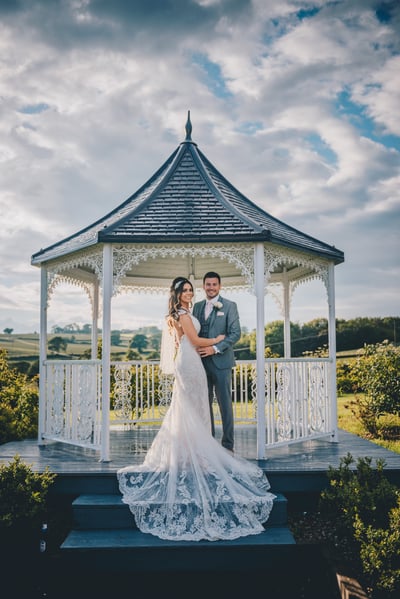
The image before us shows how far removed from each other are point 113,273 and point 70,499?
307 centimetres

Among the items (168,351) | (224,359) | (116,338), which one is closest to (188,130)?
(168,351)

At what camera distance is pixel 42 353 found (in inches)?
→ 338

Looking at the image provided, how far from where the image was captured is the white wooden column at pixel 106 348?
6.96 metres

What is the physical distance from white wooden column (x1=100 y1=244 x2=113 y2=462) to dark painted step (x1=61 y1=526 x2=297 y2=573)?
191 centimetres

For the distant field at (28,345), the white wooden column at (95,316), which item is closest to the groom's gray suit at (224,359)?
the white wooden column at (95,316)

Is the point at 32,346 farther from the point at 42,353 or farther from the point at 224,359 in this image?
the point at 224,359

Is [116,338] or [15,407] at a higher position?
[116,338]

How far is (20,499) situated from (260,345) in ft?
11.7

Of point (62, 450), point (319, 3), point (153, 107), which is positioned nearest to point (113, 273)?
point (62, 450)

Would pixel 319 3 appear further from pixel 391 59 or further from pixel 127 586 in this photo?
pixel 127 586

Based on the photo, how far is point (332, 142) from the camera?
40.2 feet

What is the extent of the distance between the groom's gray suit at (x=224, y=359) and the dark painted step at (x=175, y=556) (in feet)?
5.94

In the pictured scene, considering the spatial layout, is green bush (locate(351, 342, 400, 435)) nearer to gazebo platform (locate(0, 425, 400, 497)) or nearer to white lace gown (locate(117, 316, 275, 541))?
gazebo platform (locate(0, 425, 400, 497))

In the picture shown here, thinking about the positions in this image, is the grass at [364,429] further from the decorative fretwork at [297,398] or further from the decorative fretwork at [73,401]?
the decorative fretwork at [73,401]
